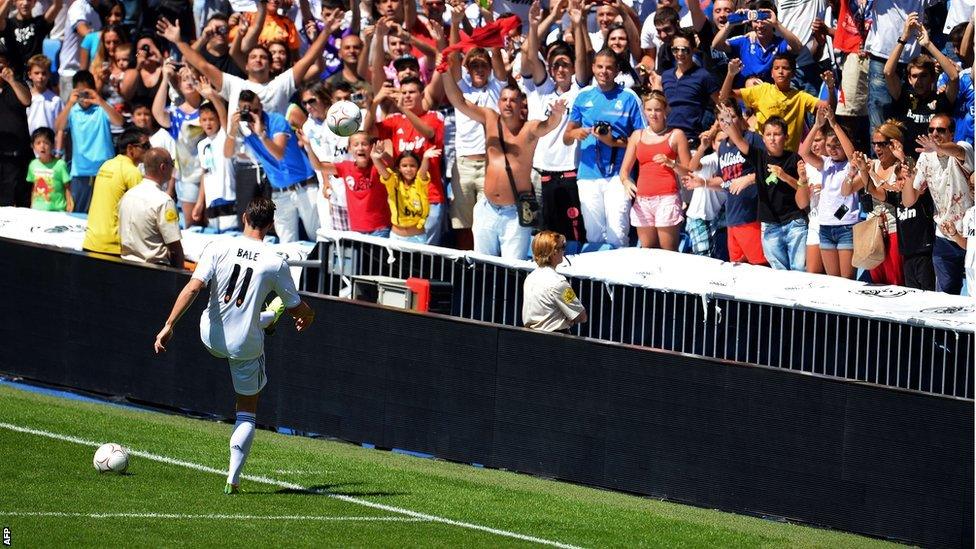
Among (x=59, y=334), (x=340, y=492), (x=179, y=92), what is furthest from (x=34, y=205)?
(x=340, y=492)

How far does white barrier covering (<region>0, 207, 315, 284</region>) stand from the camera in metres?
17.5

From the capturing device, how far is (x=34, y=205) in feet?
64.8

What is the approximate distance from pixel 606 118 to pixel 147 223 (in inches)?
178

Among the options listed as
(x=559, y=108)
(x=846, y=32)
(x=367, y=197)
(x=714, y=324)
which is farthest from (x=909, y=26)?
(x=367, y=197)

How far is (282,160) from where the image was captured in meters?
17.6

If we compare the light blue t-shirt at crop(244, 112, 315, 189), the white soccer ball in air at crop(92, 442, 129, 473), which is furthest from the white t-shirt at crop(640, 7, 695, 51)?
the white soccer ball in air at crop(92, 442, 129, 473)

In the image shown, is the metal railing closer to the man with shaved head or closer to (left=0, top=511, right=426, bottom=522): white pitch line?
the man with shaved head

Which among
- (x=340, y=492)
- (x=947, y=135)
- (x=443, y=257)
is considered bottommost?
(x=340, y=492)

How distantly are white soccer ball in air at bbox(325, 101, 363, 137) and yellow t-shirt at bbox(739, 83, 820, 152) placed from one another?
3912 millimetres

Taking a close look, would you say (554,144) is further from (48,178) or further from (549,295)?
(48,178)

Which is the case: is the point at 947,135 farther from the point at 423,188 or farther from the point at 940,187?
the point at 423,188

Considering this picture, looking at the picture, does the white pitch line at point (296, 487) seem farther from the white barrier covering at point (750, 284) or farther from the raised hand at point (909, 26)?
the raised hand at point (909, 26)

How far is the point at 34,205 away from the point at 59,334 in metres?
4.95

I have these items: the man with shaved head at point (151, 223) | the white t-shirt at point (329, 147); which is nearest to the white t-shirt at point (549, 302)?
the man with shaved head at point (151, 223)
